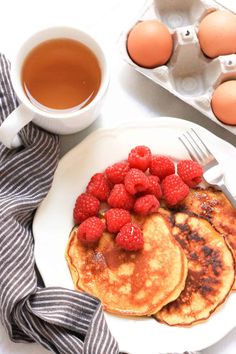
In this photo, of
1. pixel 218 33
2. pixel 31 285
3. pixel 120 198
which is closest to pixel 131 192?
pixel 120 198

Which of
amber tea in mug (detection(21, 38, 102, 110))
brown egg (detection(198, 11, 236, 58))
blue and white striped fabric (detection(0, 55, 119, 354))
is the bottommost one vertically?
blue and white striped fabric (detection(0, 55, 119, 354))

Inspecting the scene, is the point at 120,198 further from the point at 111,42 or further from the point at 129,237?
the point at 111,42

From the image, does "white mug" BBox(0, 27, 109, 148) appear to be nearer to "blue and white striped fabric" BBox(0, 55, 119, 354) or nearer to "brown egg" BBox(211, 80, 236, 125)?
"blue and white striped fabric" BBox(0, 55, 119, 354)

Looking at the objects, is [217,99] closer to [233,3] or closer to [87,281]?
[233,3]

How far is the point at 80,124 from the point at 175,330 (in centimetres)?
42

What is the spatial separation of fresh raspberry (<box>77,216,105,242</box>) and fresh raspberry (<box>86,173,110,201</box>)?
0.04 meters

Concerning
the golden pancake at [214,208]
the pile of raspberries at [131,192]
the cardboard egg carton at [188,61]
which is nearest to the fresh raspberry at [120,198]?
the pile of raspberries at [131,192]

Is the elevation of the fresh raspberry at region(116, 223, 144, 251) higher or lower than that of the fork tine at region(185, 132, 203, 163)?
lower

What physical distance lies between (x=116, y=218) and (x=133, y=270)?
107mm

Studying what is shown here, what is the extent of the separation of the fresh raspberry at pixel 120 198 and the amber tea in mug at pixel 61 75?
170mm

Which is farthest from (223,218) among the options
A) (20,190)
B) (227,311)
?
(20,190)

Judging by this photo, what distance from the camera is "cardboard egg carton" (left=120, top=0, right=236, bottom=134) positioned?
1175mm

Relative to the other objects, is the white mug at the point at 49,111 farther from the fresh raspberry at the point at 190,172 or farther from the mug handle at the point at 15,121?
the fresh raspberry at the point at 190,172

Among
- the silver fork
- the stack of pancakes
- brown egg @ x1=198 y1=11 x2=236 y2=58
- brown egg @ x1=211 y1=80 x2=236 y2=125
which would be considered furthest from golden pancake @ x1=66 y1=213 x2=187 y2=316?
brown egg @ x1=198 y1=11 x2=236 y2=58
